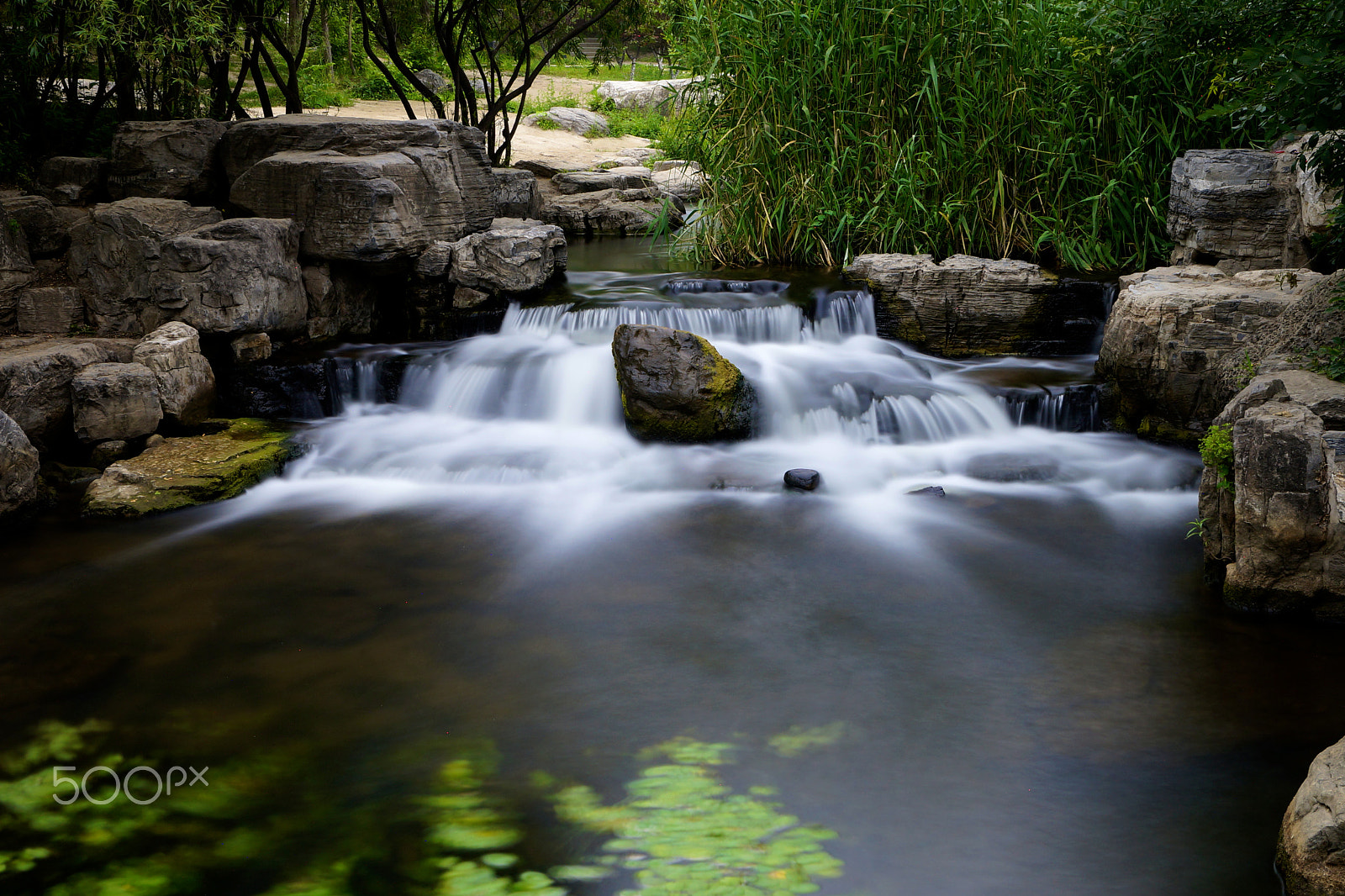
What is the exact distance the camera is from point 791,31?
29.1 feet

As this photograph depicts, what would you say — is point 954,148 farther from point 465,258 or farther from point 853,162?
point 465,258

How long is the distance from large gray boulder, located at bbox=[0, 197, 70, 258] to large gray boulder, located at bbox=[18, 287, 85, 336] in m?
0.48

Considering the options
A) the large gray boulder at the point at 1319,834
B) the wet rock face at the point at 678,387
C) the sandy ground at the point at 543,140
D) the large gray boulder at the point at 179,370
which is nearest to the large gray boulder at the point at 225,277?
the large gray boulder at the point at 179,370

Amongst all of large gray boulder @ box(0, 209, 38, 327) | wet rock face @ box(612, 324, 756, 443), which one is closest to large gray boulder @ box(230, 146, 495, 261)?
large gray boulder @ box(0, 209, 38, 327)

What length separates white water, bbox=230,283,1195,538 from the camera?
5.77 meters

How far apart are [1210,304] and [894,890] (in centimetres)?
474

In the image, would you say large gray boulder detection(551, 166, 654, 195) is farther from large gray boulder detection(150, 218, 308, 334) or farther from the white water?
large gray boulder detection(150, 218, 308, 334)

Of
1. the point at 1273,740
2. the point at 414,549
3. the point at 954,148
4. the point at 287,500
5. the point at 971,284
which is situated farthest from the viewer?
the point at 954,148

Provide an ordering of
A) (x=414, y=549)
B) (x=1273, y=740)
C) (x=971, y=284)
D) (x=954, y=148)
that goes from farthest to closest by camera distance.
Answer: (x=954, y=148) < (x=971, y=284) < (x=414, y=549) < (x=1273, y=740)

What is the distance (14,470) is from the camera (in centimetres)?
534

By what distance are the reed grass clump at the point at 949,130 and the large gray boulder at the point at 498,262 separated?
206 cm

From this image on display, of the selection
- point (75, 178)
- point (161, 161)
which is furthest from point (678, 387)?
point (75, 178)

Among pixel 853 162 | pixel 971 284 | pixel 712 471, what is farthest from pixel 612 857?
pixel 853 162

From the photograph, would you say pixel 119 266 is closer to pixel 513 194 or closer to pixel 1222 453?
pixel 513 194
